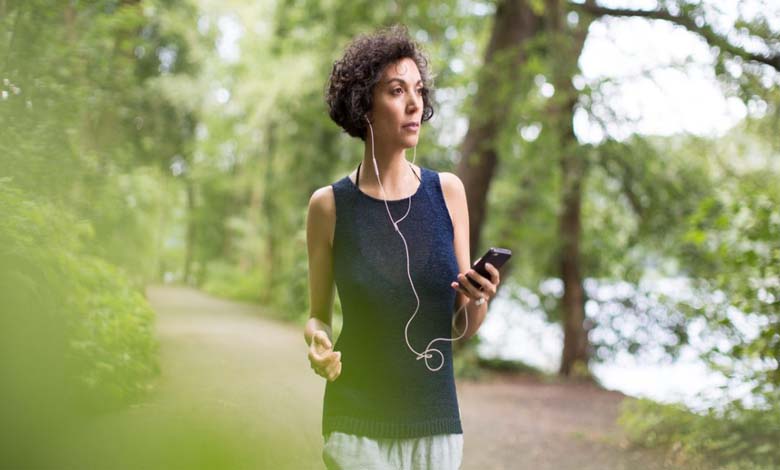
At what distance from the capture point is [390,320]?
178 cm

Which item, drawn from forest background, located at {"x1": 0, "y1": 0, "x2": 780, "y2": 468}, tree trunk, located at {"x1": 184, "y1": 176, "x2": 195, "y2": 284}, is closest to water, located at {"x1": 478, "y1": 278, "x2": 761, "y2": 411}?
forest background, located at {"x1": 0, "y1": 0, "x2": 780, "y2": 468}

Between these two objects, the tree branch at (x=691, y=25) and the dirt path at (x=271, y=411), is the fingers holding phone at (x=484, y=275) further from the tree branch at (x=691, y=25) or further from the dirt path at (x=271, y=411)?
the tree branch at (x=691, y=25)

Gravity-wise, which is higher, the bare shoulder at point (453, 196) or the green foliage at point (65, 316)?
the bare shoulder at point (453, 196)

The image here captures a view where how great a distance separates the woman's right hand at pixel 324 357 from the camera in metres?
1.65

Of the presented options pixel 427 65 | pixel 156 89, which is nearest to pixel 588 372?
pixel 156 89

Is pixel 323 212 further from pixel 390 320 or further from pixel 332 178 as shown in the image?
pixel 332 178

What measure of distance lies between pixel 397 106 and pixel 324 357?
2.00 ft

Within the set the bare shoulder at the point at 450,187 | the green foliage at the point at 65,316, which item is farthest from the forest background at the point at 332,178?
the bare shoulder at the point at 450,187

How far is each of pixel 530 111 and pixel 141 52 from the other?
4337 millimetres

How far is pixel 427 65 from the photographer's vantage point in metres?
1.96

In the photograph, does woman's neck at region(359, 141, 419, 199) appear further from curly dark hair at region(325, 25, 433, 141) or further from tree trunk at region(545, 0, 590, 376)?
tree trunk at region(545, 0, 590, 376)

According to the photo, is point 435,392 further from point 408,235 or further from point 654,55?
point 654,55

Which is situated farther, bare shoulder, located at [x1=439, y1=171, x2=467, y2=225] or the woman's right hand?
bare shoulder, located at [x1=439, y1=171, x2=467, y2=225]

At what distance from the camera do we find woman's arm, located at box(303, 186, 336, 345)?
1892 mm
